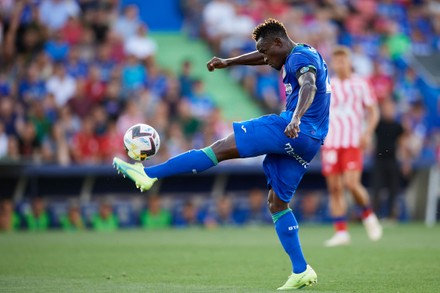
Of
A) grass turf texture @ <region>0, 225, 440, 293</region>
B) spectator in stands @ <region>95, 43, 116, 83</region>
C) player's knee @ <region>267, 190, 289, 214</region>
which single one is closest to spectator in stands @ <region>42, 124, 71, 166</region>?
grass turf texture @ <region>0, 225, 440, 293</region>

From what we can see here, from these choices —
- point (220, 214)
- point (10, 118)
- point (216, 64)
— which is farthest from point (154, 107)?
point (216, 64)

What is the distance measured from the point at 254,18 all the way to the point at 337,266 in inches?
570

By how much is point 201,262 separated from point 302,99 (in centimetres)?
350

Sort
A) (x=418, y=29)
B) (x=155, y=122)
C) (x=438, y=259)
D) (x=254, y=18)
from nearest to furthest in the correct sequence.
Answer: (x=438, y=259) < (x=155, y=122) < (x=254, y=18) < (x=418, y=29)

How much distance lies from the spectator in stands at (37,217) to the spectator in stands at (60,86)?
2.27m

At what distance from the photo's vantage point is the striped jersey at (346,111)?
1370cm

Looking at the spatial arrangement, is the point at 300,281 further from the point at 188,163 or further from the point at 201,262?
the point at 201,262

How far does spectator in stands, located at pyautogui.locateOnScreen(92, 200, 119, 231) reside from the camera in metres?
18.0

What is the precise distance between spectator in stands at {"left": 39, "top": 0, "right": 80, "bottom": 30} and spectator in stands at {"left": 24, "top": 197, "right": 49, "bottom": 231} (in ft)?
15.0

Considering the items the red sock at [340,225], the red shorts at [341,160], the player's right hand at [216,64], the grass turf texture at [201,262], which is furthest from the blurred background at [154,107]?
the player's right hand at [216,64]

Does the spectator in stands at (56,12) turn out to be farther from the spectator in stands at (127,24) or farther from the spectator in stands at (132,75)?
the spectator in stands at (132,75)

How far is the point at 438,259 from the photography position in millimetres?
10633

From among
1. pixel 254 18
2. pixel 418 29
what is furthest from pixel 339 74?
pixel 418 29

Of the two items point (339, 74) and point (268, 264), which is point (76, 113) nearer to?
point (339, 74)
